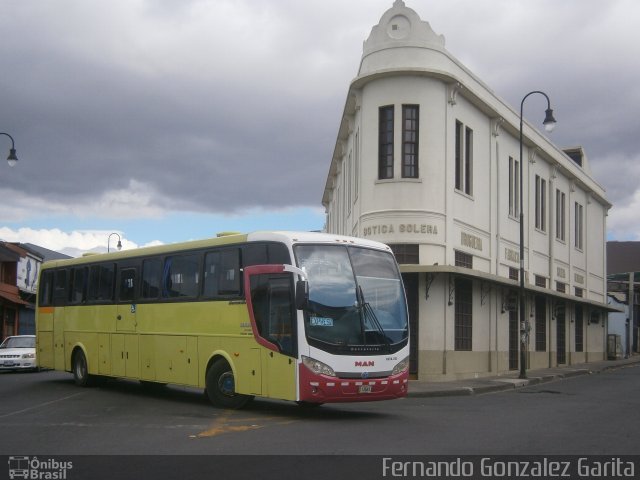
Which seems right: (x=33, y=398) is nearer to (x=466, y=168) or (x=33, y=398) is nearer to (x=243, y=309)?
(x=243, y=309)

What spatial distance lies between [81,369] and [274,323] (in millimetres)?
8938

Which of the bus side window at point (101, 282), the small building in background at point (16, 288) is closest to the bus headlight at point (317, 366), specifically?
the bus side window at point (101, 282)

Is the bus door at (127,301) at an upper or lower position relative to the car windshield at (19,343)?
upper

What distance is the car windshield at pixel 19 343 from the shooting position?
30.3 metres

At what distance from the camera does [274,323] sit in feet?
47.0

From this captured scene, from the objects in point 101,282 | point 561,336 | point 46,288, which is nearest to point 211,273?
point 101,282

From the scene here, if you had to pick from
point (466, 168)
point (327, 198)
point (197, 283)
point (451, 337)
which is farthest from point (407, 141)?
point (327, 198)

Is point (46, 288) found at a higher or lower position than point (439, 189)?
lower

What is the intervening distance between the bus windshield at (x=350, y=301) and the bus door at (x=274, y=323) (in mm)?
417

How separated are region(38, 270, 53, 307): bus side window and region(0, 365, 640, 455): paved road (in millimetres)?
3474

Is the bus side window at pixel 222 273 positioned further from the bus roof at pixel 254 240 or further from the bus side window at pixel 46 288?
the bus side window at pixel 46 288

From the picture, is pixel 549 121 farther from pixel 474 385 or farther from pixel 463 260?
pixel 474 385

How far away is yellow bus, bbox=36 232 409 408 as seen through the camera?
1382 cm
